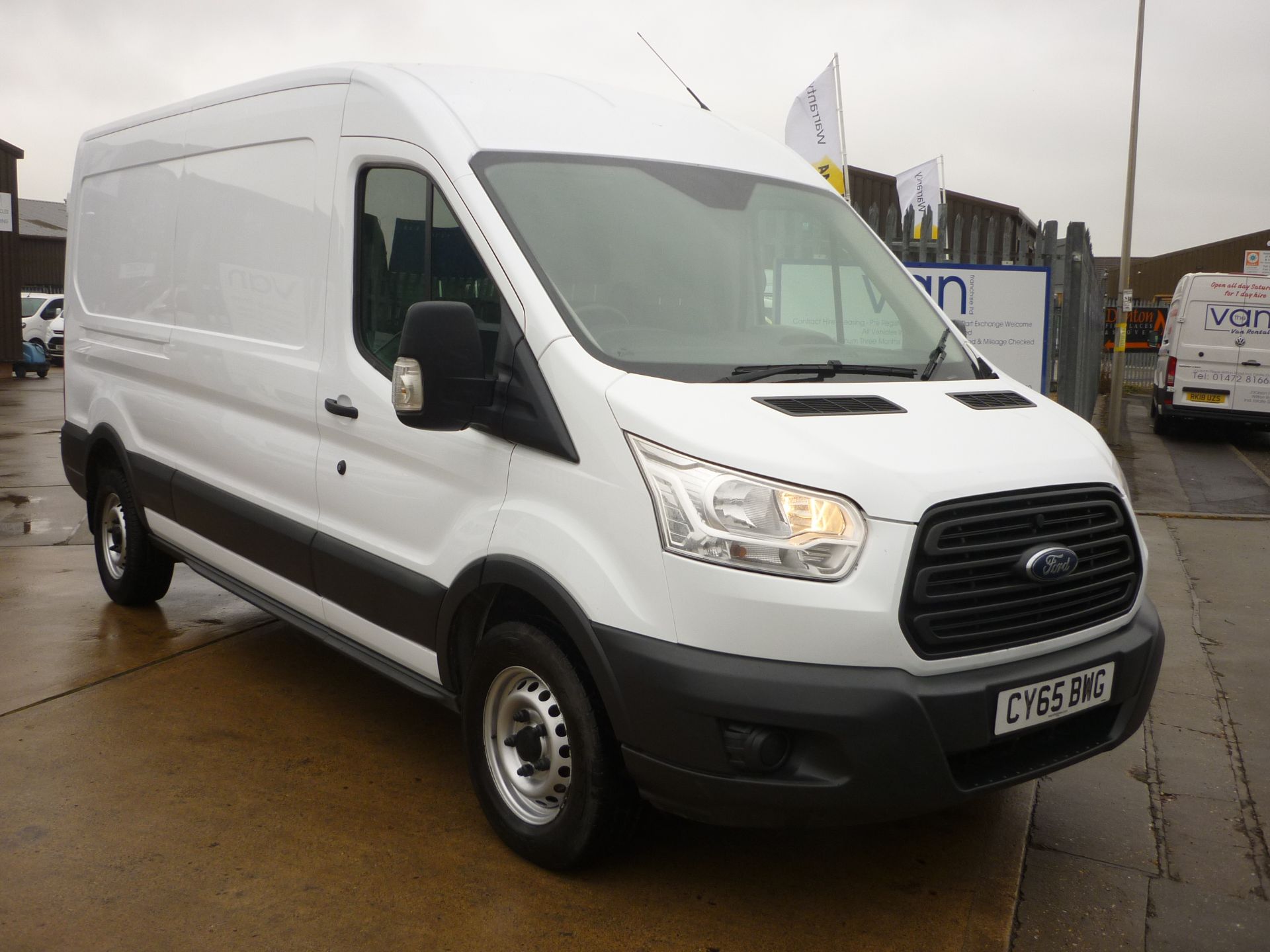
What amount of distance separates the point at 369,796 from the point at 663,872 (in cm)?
107

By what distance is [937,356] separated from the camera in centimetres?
384

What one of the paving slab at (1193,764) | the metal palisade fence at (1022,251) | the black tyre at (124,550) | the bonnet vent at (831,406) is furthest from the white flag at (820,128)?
→ the bonnet vent at (831,406)

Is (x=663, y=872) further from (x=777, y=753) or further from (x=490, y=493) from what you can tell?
(x=490, y=493)

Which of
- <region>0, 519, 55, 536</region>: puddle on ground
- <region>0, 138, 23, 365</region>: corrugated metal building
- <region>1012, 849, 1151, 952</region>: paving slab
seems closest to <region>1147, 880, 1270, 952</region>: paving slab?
<region>1012, 849, 1151, 952</region>: paving slab

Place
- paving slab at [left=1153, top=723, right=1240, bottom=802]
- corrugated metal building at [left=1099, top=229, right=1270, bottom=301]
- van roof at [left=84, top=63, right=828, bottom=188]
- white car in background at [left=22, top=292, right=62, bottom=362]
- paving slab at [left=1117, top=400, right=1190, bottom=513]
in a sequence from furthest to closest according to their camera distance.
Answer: corrugated metal building at [left=1099, top=229, right=1270, bottom=301], white car in background at [left=22, top=292, right=62, bottom=362], paving slab at [left=1117, top=400, right=1190, bottom=513], paving slab at [left=1153, top=723, right=1240, bottom=802], van roof at [left=84, top=63, right=828, bottom=188]

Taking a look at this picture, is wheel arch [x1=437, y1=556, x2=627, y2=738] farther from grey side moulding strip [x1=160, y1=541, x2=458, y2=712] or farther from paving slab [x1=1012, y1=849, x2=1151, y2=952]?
paving slab [x1=1012, y1=849, x2=1151, y2=952]

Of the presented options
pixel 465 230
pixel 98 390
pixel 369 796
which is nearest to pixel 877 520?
pixel 465 230

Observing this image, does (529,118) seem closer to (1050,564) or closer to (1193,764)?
(1050,564)

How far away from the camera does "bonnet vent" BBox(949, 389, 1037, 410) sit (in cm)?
340

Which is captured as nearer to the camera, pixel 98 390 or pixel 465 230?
pixel 465 230

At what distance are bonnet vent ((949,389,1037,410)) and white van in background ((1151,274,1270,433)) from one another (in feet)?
45.1

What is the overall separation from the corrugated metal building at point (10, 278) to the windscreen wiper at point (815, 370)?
25.2 m

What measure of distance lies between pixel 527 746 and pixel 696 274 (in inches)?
59.3

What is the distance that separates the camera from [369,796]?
3875 mm
